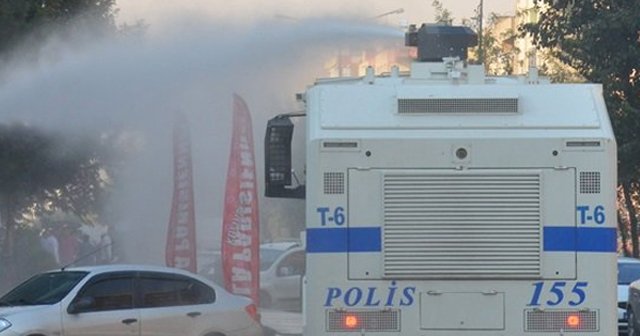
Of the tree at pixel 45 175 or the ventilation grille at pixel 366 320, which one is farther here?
the tree at pixel 45 175

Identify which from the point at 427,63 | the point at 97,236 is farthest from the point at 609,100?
the point at 97,236

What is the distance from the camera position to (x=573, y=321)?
973 cm

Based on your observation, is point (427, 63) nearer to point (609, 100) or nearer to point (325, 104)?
point (325, 104)

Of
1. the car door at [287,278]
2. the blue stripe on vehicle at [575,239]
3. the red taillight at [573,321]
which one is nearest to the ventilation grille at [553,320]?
the red taillight at [573,321]

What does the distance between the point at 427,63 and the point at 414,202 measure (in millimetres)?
1926

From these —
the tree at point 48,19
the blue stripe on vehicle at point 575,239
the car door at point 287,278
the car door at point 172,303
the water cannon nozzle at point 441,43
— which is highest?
the tree at point 48,19

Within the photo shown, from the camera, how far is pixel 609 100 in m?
24.0

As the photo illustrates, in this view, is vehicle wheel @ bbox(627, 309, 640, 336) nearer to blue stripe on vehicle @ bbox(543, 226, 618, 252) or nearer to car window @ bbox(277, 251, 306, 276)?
car window @ bbox(277, 251, 306, 276)

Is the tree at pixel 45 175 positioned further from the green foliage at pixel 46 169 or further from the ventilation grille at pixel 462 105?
the ventilation grille at pixel 462 105

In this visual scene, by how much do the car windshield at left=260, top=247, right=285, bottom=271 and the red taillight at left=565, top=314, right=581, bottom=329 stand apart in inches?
646

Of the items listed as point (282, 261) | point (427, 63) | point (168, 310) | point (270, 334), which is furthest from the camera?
point (282, 261)

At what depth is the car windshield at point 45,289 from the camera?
15117 mm

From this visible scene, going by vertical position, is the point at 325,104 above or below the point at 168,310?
above

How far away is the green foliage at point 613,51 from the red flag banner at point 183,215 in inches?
313
